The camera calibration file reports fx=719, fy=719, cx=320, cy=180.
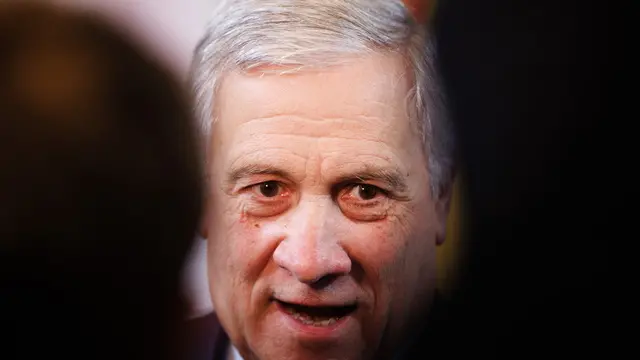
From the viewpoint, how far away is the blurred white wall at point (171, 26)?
5.76 ft

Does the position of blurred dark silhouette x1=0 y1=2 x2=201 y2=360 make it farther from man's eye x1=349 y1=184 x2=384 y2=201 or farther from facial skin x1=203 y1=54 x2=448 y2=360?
man's eye x1=349 y1=184 x2=384 y2=201

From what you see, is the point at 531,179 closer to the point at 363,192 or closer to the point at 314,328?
the point at 363,192

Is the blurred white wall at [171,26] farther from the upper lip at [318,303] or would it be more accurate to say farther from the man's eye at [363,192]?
the man's eye at [363,192]

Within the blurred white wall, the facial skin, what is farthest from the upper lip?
the blurred white wall

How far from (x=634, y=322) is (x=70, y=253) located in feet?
4.77

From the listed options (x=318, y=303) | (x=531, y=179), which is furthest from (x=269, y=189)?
(x=531, y=179)

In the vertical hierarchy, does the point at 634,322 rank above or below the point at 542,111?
below

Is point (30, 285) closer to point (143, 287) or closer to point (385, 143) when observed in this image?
point (143, 287)

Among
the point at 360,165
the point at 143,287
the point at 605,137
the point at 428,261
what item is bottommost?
the point at 143,287

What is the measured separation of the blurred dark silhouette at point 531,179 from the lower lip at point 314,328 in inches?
9.6

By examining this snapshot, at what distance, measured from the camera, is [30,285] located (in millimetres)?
1650

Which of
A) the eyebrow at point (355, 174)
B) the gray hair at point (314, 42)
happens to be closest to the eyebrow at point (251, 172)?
the eyebrow at point (355, 174)

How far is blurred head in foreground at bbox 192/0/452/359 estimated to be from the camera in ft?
5.51

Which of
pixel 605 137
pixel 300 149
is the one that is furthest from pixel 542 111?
pixel 300 149
